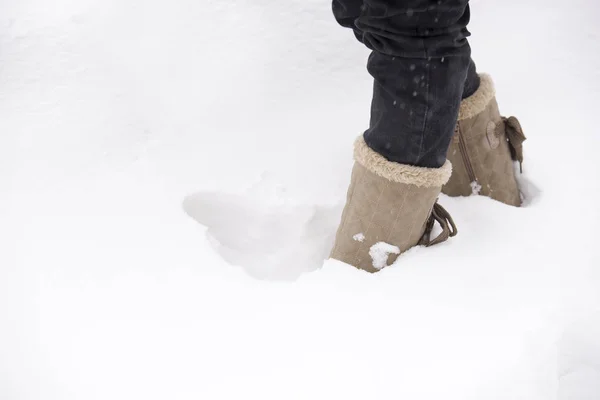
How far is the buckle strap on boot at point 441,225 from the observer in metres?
0.90

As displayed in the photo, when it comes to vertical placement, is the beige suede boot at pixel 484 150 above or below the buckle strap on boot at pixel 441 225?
above

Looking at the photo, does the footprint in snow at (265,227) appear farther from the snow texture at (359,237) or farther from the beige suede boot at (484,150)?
the beige suede boot at (484,150)

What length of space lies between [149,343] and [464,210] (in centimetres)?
66

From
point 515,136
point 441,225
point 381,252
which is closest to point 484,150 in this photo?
point 515,136

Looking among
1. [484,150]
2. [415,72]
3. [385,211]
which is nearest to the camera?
[415,72]

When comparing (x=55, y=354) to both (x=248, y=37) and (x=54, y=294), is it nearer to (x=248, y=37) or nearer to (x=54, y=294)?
(x=54, y=294)

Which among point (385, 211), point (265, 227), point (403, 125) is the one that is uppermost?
point (403, 125)

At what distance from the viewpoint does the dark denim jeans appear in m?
0.70

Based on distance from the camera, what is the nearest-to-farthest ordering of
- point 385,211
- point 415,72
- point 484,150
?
point 415,72, point 385,211, point 484,150

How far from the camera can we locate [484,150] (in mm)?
1001

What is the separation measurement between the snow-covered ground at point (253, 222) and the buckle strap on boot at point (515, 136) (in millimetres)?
69

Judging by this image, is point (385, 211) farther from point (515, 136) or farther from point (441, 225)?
point (515, 136)

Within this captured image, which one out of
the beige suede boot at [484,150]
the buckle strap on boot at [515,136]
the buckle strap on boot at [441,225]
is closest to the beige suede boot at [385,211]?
the buckle strap on boot at [441,225]

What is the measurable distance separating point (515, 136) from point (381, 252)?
0.41 metres
